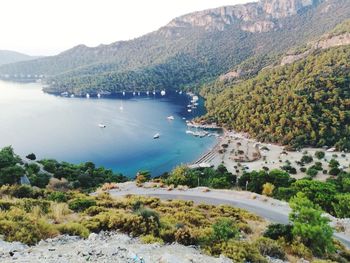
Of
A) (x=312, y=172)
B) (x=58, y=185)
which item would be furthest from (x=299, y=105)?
(x=58, y=185)

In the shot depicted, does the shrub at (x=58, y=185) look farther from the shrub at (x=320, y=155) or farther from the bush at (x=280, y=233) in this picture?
the shrub at (x=320, y=155)

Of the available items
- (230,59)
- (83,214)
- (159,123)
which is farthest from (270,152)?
(230,59)

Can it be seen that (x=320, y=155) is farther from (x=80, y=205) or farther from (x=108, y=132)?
(x=80, y=205)

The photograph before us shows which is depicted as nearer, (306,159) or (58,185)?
(58,185)

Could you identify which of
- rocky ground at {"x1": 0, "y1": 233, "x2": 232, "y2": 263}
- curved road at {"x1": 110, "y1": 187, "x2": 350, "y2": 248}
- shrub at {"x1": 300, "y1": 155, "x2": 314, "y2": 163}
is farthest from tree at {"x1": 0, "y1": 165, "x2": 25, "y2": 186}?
shrub at {"x1": 300, "y1": 155, "x2": 314, "y2": 163}

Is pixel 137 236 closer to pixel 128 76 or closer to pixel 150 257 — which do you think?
pixel 150 257
